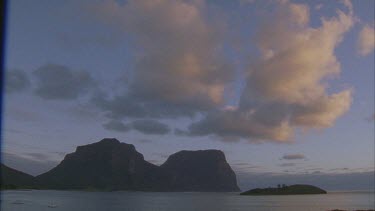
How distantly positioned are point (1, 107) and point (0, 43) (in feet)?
5.83

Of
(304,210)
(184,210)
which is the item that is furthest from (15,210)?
(304,210)

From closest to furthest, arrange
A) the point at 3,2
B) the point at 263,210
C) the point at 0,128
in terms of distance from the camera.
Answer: the point at 3,2 → the point at 0,128 → the point at 263,210

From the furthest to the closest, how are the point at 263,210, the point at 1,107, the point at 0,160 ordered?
the point at 263,210 → the point at 0,160 → the point at 1,107

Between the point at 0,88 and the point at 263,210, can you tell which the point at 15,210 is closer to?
the point at 263,210

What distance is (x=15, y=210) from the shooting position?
4424 inches

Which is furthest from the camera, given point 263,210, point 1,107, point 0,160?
point 263,210

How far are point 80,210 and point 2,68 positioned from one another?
394ft

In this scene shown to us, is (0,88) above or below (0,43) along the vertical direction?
below

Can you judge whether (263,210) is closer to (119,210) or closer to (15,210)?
(119,210)

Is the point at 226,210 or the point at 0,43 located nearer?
the point at 0,43

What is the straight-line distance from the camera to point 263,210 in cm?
13138

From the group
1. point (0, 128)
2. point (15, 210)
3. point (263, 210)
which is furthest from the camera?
point (263, 210)

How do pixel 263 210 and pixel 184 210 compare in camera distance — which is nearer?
pixel 184 210

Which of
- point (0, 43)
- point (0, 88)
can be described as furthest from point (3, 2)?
point (0, 88)
